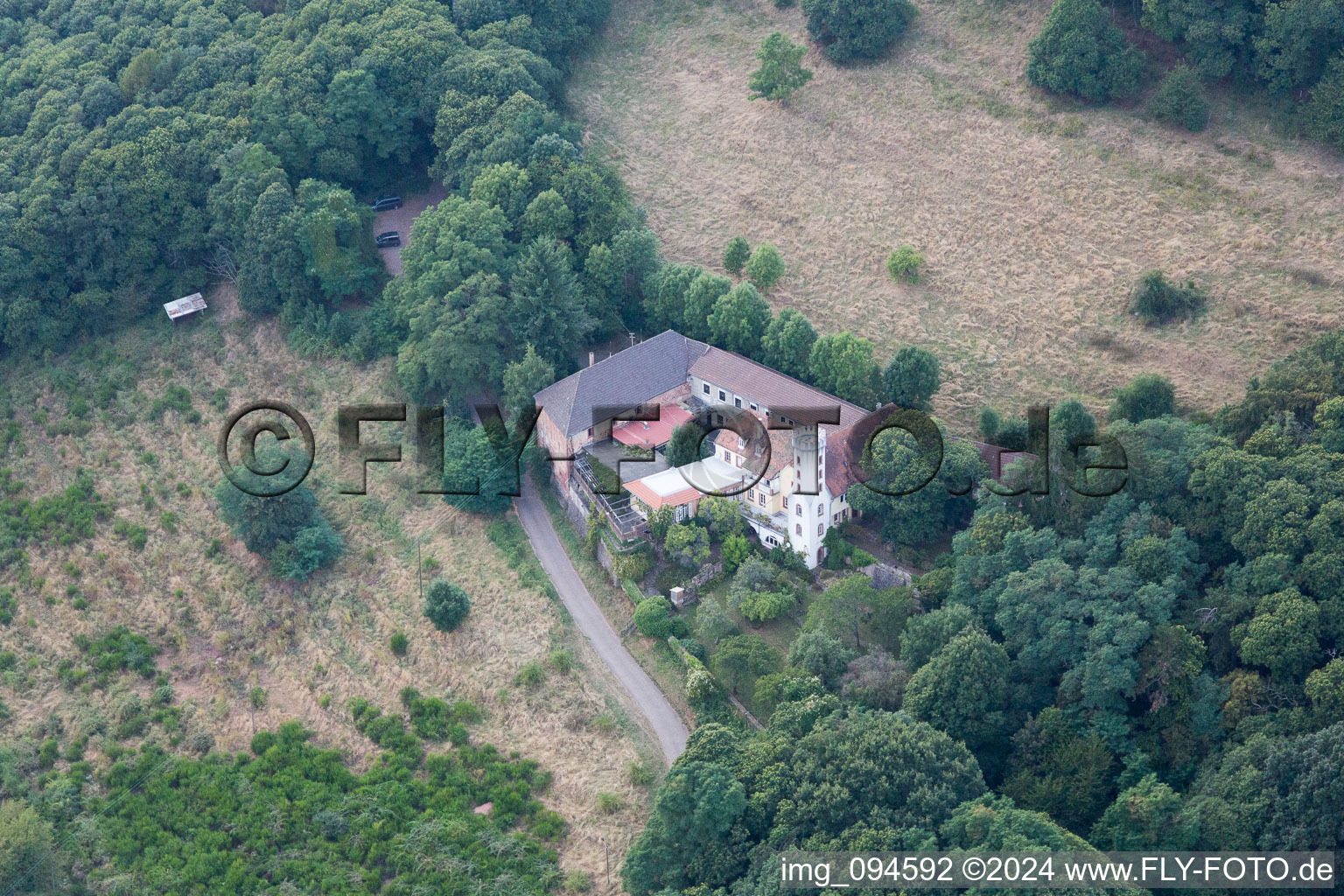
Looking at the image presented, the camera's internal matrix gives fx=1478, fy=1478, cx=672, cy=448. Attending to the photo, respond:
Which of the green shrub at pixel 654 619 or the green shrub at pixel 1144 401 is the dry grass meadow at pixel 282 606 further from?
the green shrub at pixel 1144 401

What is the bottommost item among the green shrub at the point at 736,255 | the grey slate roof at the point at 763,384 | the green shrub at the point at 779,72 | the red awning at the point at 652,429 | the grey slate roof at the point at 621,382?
the red awning at the point at 652,429

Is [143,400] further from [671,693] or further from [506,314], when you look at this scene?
[671,693]

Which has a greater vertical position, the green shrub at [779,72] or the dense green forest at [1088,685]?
the green shrub at [779,72]

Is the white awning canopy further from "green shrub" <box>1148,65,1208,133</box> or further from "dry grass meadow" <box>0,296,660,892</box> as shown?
"green shrub" <box>1148,65,1208,133</box>

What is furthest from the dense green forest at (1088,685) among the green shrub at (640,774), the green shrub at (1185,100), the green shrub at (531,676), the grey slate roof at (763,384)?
the green shrub at (1185,100)

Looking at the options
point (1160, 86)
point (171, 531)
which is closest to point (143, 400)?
point (171, 531)

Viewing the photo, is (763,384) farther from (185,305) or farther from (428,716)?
(185,305)

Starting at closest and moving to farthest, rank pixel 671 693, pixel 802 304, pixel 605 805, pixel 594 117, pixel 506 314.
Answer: pixel 605 805 < pixel 671 693 < pixel 506 314 < pixel 802 304 < pixel 594 117

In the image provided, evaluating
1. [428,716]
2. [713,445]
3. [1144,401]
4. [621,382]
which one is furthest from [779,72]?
[428,716]
